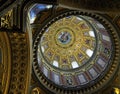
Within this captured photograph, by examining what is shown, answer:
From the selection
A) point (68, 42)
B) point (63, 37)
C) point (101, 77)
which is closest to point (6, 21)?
point (101, 77)

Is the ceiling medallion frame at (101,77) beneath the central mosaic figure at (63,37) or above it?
beneath


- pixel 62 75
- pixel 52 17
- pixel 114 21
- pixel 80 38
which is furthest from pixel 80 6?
pixel 80 38

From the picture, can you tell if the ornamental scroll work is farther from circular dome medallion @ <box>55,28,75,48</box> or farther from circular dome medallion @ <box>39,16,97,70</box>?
circular dome medallion @ <box>55,28,75,48</box>

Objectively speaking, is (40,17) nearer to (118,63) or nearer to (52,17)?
(52,17)

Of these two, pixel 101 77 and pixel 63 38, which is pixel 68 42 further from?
pixel 101 77

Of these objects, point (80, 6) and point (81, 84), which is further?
point (81, 84)

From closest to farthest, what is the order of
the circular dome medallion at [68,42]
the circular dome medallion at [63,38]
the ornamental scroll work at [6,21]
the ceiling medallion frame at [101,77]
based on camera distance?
the ornamental scroll work at [6,21], the ceiling medallion frame at [101,77], the circular dome medallion at [68,42], the circular dome medallion at [63,38]

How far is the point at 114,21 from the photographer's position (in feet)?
55.1

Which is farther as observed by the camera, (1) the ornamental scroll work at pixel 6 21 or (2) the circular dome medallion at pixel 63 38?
(2) the circular dome medallion at pixel 63 38

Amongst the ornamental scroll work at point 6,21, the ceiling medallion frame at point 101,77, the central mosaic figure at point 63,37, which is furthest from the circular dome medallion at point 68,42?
the ornamental scroll work at point 6,21

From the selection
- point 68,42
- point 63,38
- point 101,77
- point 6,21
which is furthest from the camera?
point 63,38

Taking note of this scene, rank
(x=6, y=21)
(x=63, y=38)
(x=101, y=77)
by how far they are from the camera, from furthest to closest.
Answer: (x=63, y=38)
(x=101, y=77)
(x=6, y=21)

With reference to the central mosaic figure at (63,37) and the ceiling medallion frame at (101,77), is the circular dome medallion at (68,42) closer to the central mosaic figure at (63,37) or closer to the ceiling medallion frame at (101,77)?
the central mosaic figure at (63,37)

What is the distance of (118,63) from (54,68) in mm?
5733
